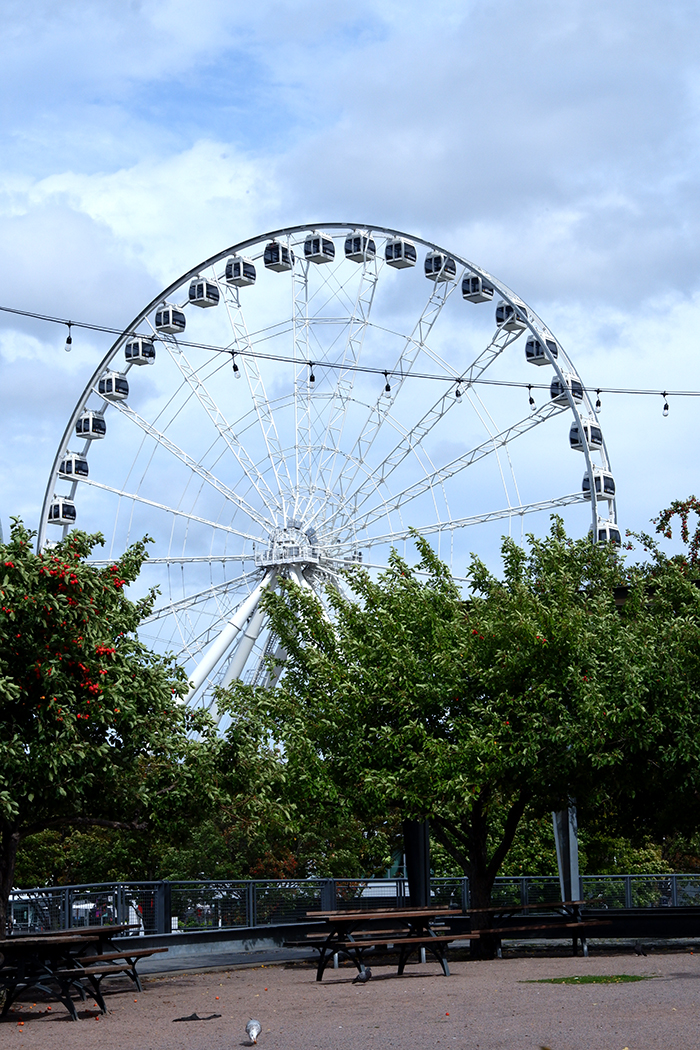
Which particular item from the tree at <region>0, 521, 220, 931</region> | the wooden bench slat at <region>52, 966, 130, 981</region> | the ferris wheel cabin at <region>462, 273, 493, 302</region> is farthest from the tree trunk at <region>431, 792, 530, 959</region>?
the ferris wheel cabin at <region>462, 273, 493, 302</region>

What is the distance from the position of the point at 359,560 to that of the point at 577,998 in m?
24.3

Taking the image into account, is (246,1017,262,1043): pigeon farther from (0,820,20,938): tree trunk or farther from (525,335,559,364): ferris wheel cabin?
(525,335,559,364): ferris wheel cabin

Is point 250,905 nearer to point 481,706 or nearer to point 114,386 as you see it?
point 481,706

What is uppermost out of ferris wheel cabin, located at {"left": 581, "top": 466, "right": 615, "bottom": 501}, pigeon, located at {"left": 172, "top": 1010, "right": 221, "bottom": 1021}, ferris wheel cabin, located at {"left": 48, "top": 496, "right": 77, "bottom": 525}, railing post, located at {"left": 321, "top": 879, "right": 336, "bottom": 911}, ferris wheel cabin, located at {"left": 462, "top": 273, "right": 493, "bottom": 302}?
ferris wheel cabin, located at {"left": 462, "top": 273, "right": 493, "bottom": 302}

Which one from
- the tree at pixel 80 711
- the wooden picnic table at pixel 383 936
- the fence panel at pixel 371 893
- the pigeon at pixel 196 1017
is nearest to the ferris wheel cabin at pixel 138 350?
the fence panel at pixel 371 893

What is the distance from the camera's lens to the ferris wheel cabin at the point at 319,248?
3706 cm

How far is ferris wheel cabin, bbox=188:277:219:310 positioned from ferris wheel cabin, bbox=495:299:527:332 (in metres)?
8.31

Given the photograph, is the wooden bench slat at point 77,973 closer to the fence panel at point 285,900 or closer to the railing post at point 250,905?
the railing post at point 250,905

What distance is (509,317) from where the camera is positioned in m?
34.7

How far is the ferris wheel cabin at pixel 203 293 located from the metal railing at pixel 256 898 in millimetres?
19456

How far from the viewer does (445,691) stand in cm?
1817

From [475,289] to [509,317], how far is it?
4.35 ft

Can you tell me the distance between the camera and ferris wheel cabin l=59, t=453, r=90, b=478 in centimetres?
3794

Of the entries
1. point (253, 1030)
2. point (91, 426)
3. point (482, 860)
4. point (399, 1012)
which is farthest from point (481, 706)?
point (91, 426)
